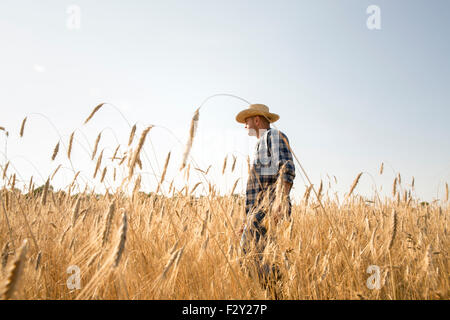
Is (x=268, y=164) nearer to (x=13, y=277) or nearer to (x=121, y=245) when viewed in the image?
(x=121, y=245)

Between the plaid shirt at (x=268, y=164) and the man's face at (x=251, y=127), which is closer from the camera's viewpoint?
the plaid shirt at (x=268, y=164)

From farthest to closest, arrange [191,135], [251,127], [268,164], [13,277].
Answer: [251,127]
[268,164]
[191,135]
[13,277]

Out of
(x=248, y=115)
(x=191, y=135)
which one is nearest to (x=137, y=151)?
(x=191, y=135)

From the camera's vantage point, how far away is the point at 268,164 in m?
2.56

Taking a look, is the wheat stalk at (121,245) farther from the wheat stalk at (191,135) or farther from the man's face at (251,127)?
the man's face at (251,127)

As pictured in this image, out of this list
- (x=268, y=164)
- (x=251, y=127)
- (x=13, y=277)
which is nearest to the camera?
(x=13, y=277)

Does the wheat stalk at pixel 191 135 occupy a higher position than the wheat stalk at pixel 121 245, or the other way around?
the wheat stalk at pixel 191 135

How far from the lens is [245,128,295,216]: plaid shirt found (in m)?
2.44

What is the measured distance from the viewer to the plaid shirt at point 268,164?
2441 millimetres

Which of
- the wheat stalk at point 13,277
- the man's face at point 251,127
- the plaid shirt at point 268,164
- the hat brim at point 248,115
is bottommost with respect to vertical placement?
the wheat stalk at point 13,277

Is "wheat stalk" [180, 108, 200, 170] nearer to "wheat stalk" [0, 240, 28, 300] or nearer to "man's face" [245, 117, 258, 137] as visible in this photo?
"wheat stalk" [0, 240, 28, 300]

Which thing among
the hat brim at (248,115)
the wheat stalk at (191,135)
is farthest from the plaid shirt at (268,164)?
the wheat stalk at (191,135)
